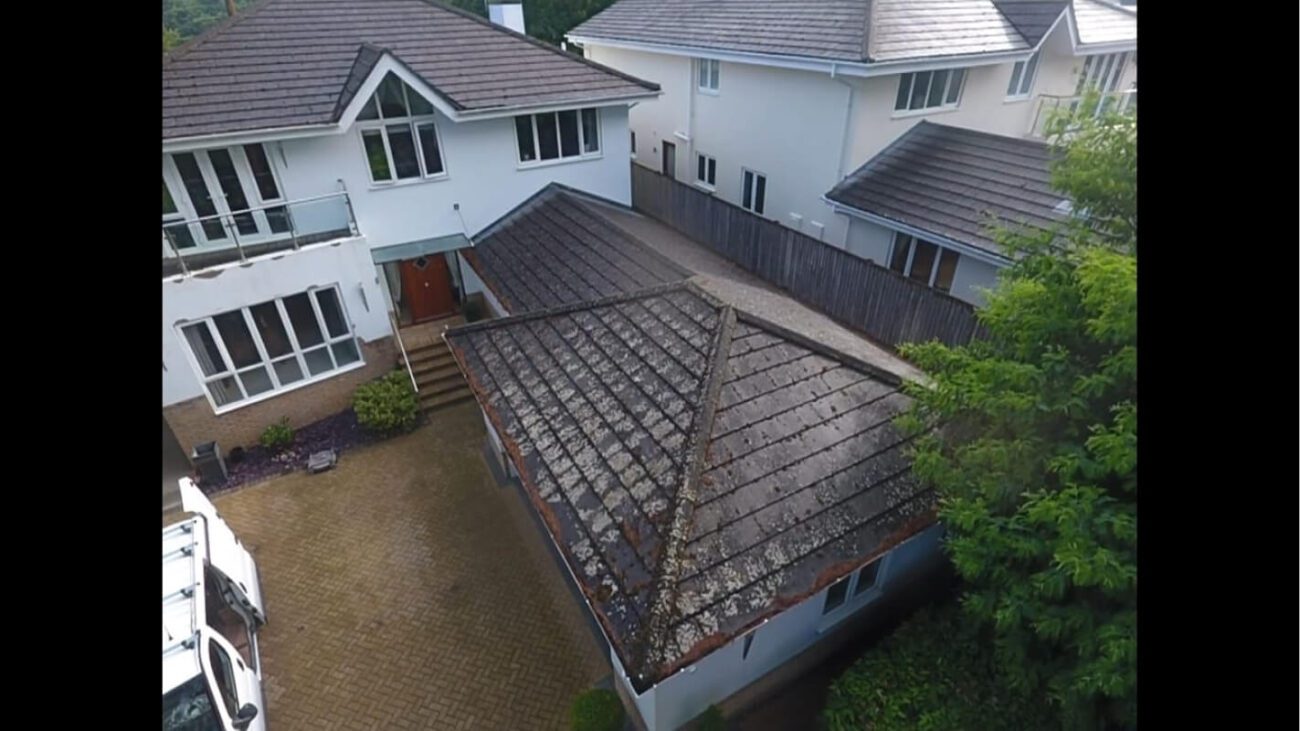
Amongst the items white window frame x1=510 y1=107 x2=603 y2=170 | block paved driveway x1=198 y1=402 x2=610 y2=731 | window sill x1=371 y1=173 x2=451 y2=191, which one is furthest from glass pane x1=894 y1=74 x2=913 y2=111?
block paved driveway x1=198 y1=402 x2=610 y2=731

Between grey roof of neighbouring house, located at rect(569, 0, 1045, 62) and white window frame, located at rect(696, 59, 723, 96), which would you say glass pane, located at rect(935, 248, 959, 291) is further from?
white window frame, located at rect(696, 59, 723, 96)

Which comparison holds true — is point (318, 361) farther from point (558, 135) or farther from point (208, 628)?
point (558, 135)

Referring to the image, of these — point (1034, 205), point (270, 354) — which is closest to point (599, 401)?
point (270, 354)

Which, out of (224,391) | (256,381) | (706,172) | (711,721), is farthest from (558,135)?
(711,721)

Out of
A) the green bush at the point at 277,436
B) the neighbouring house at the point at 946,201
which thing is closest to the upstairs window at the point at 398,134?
the green bush at the point at 277,436

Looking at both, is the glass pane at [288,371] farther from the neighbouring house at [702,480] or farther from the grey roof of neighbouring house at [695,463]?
the grey roof of neighbouring house at [695,463]
